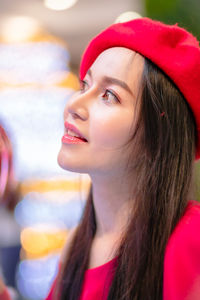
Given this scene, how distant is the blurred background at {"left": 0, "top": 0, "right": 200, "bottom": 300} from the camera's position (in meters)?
2.02

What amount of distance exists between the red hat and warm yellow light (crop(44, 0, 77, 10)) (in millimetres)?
1376

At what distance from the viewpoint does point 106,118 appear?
706 mm

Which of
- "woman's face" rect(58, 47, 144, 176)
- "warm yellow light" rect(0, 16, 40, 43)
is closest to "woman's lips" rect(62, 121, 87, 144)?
"woman's face" rect(58, 47, 144, 176)

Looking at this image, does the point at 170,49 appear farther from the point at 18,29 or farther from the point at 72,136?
the point at 18,29

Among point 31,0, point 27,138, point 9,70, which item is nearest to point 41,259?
point 27,138

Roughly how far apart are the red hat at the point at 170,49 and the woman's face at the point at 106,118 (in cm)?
3

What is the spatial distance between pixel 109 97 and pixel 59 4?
1482mm

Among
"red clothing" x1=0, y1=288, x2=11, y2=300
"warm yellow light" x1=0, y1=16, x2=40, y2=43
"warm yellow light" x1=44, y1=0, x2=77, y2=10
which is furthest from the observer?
"warm yellow light" x1=0, y1=16, x2=40, y2=43

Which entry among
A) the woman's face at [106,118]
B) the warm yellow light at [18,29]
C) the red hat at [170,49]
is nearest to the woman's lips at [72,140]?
the woman's face at [106,118]

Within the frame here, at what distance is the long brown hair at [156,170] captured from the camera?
69cm

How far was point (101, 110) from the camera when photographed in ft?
2.36

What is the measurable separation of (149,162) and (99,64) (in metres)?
0.23

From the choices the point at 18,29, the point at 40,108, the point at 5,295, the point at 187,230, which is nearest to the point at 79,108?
the point at 187,230

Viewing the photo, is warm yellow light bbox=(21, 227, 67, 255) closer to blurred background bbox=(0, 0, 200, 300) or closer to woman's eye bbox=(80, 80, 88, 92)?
blurred background bbox=(0, 0, 200, 300)
